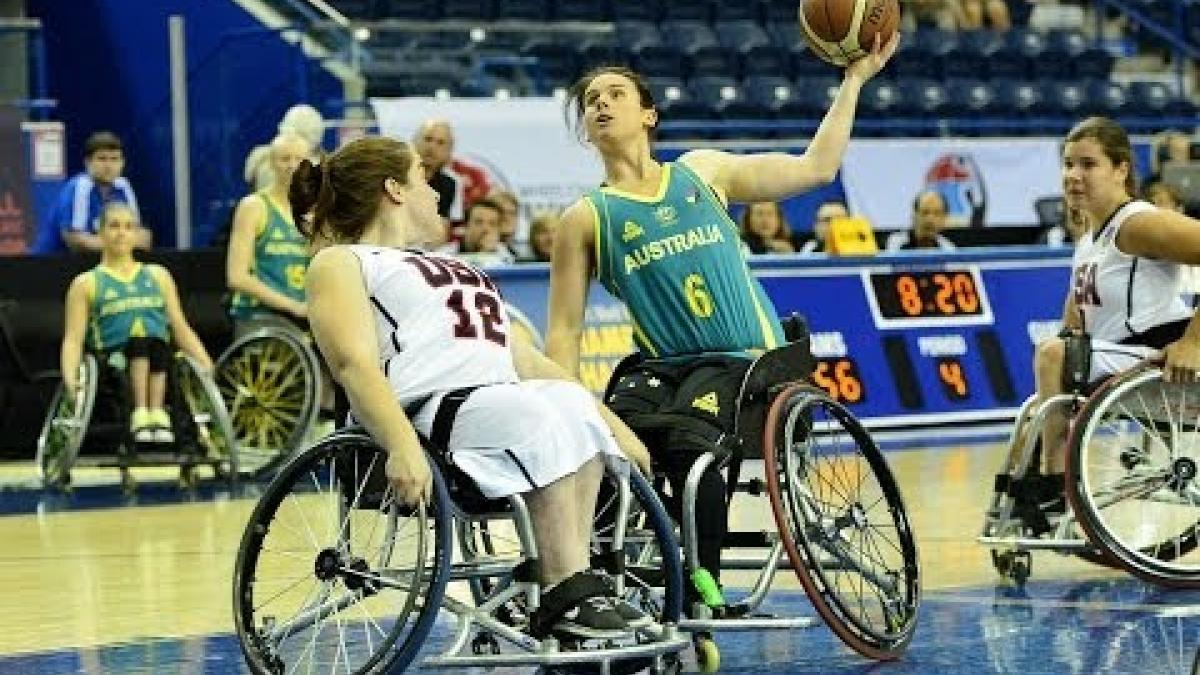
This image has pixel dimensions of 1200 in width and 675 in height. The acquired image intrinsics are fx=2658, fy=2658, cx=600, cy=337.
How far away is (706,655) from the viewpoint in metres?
5.77

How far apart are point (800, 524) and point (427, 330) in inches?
36.5

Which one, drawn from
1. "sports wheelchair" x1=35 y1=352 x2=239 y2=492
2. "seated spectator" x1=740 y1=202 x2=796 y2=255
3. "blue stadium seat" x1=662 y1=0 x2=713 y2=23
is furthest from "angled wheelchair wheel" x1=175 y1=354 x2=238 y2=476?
"blue stadium seat" x1=662 y1=0 x2=713 y2=23

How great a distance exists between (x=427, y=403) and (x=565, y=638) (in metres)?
0.56

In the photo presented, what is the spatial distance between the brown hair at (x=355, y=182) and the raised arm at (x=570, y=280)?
2.30 ft

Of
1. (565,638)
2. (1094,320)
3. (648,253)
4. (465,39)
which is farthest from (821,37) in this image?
(465,39)

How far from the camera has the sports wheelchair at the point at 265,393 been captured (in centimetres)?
1138

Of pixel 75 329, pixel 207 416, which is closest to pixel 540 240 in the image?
pixel 207 416

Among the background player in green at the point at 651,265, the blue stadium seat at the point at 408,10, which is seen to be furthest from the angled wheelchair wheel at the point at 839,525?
the blue stadium seat at the point at 408,10

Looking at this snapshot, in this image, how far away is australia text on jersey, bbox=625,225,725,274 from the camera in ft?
20.4

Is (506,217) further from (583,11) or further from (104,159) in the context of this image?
(583,11)

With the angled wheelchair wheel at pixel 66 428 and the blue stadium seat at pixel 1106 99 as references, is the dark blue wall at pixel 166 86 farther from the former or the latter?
the blue stadium seat at pixel 1106 99

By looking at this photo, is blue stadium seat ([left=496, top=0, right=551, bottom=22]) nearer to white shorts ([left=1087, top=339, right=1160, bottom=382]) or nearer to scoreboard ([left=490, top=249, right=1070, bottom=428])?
scoreboard ([left=490, top=249, right=1070, bottom=428])

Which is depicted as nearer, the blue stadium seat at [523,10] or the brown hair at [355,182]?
the brown hair at [355,182]

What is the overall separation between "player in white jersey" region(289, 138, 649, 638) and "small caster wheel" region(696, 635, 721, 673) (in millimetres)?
512
